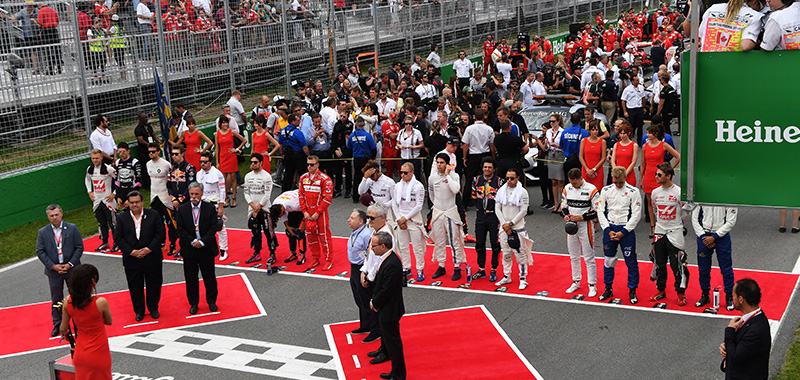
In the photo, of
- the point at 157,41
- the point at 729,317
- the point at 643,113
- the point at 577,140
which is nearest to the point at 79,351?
the point at 729,317

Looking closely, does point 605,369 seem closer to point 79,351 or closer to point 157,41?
point 79,351

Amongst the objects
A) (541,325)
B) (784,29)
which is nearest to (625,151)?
(541,325)

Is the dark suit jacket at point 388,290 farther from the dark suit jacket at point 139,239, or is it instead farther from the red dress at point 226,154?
the red dress at point 226,154

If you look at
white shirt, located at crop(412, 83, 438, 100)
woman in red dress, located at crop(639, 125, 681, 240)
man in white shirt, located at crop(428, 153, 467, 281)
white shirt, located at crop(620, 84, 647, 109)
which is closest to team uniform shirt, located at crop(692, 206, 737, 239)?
woman in red dress, located at crop(639, 125, 681, 240)

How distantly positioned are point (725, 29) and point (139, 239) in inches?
327

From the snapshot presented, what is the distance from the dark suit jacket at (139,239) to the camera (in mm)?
11430

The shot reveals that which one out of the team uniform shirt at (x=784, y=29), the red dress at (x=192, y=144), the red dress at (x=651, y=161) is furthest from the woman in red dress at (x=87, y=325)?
the red dress at (x=192, y=144)

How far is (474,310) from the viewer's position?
452 inches

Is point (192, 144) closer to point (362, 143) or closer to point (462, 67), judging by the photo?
point (362, 143)

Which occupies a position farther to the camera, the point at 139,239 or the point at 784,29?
the point at 139,239

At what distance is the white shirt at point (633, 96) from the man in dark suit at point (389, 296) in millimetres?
12996

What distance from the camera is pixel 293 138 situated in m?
17.3

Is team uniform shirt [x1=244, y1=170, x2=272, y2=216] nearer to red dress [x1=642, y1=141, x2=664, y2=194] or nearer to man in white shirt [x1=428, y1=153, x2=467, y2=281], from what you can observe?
man in white shirt [x1=428, y1=153, x2=467, y2=281]

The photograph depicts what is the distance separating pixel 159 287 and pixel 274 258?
7.84ft
